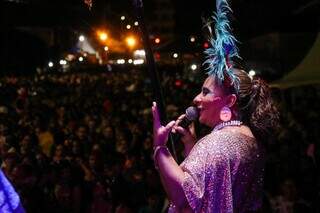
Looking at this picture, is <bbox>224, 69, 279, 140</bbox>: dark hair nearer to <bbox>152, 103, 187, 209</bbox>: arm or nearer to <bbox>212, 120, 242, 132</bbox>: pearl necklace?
<bbox>212, 120, 242, 132</bbox>: pearl necklace

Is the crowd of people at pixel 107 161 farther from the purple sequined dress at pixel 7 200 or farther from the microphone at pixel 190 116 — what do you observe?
the purple sequined dress at pixel 7 200

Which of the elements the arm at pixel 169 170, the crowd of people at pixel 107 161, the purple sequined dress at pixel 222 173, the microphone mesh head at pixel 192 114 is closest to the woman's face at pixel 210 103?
the microphone mesh head at pixel 192 114

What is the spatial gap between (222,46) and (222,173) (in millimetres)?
704

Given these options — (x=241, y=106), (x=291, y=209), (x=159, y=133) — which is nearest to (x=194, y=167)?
(x=159, y=133)

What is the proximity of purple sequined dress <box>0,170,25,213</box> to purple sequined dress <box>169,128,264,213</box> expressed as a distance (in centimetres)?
84

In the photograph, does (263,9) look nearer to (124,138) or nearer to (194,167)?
(124,138)

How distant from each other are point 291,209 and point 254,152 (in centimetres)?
447

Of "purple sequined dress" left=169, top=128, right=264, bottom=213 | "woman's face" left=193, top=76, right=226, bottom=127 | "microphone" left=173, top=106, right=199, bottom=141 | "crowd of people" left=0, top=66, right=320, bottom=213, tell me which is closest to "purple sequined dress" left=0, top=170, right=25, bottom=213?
"purple sequined dress" left=169, top=128, right=264, bottom=213

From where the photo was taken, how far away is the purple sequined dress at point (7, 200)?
3.08 meters

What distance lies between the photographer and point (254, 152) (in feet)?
9.62

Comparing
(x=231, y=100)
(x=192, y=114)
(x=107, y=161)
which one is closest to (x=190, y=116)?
(x=192, y=114)

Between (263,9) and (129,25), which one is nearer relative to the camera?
(129,25)

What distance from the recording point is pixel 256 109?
303cm

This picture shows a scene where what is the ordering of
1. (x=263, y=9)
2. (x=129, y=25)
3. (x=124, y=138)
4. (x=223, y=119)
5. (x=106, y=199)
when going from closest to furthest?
(x=223, y=119) < (x=129, y=25) < (x=106, y=199) < (x=124, y=138) < (x=263, y=9)
